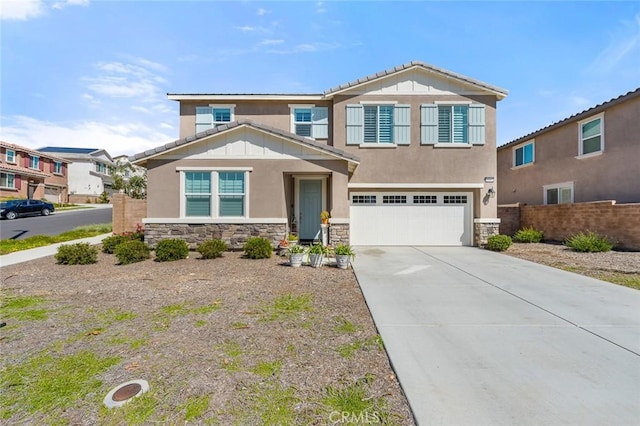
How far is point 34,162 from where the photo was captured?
34062 millimetres

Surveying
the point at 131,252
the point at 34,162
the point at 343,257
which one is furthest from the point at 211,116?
the point at 34,162

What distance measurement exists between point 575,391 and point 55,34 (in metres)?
14.3

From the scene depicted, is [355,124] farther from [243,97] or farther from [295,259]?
[295,259]

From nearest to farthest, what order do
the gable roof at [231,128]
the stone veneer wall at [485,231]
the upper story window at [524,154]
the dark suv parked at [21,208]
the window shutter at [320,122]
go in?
the gable roof at [231,128], the stone veneer wall at [485,231], the window shutter at [320,122], the upper story window at [524,154], the dark suv parked at [21,208]

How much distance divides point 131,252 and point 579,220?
55.4 feet

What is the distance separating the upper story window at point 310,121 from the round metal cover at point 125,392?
11264 millimetres

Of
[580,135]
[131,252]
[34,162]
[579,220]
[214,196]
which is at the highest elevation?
[34,162]

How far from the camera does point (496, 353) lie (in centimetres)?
346

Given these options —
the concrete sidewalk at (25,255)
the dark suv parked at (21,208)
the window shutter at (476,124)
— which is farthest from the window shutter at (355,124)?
the dark suv parked at (21,208)

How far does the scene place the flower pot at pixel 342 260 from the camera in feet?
25.7

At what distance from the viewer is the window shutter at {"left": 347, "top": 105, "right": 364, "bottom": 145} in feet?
40.1

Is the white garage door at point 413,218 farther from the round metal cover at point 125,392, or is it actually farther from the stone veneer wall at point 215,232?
the round metal cover at point 125,392

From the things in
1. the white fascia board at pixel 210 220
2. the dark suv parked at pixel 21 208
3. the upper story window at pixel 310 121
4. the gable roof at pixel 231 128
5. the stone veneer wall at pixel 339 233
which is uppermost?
the upper story window at pixel 310 121

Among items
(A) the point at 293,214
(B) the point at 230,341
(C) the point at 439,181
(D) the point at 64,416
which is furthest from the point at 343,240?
(D) the point at 64,416
